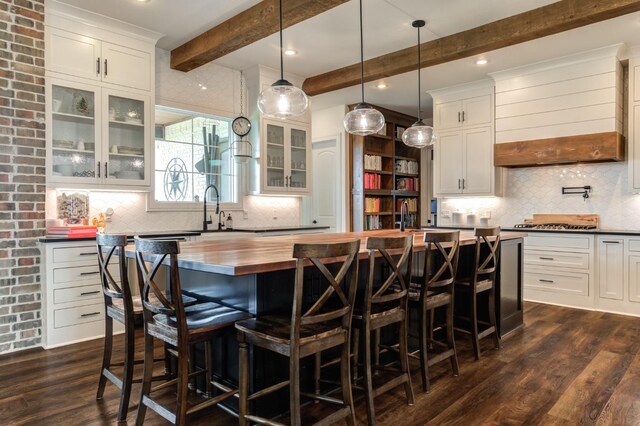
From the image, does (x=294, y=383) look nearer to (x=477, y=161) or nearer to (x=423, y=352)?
(x=423, y=352)

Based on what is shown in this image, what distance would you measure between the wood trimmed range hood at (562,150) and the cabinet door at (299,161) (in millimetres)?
2563

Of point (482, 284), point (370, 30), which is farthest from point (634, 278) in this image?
point (370, 30)

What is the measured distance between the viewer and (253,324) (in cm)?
197

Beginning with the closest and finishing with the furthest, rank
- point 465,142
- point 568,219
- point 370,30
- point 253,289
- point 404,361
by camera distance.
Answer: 1. point 253,289
2. point 404,361
3. point 370,30
4. point 568,219
5. point 465,142

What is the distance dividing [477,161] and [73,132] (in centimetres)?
490

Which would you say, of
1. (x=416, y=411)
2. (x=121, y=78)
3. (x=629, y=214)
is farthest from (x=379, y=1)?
(x=629, y=214)

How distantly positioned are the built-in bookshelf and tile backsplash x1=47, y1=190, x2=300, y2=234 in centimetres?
147

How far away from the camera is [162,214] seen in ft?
15.5

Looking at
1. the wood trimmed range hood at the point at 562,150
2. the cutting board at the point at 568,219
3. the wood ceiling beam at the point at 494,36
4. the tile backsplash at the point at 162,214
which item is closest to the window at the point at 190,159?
the tile backsplash at the point at 162,214

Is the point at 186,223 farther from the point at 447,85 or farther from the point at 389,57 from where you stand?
the point at 447,85

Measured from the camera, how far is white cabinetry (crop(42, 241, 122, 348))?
137 inches

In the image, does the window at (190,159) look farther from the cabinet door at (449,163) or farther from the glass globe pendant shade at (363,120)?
the cabinet door at (449,163)

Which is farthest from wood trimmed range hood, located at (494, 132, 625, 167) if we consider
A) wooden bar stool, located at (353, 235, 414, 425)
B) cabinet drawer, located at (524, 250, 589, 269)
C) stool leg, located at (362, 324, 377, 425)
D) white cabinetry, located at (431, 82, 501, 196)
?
stool leg, located at (362, 324, 377, 425)

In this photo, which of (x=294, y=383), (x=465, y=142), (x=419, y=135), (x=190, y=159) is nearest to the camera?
(x=294, y=383)
